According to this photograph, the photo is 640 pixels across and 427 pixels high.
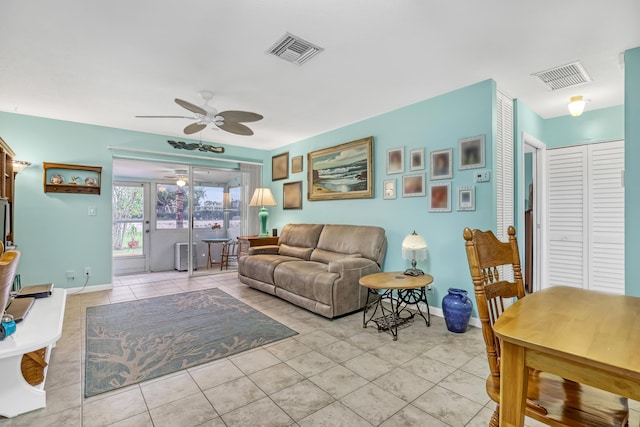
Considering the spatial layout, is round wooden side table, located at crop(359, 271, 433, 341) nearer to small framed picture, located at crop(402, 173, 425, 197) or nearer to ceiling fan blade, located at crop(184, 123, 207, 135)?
small framed picture, located at crop(402, 173, 425, 197)

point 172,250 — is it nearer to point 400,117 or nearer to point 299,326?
point 299,326

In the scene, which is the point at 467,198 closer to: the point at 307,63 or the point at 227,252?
the point at 307,63

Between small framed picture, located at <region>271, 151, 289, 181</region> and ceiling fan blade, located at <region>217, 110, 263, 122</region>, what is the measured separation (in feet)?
8.99

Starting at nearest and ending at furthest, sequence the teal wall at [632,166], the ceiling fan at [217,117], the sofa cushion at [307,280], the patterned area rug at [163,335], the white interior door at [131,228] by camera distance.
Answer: the patterned area rug at [163,335]
the teal wall at [632,166]
the ceiling fan at [217,117]
the sofa cushion at [307,280]
the white interior door at [131,228]

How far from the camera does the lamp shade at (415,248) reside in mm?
3250

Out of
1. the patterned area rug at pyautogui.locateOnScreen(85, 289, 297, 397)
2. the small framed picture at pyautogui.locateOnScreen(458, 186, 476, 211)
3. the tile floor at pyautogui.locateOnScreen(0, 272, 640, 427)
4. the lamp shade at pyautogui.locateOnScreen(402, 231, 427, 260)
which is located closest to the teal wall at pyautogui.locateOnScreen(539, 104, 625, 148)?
the small framed picture at pyautogui.locateOnScreen(458, 186, 476, 211)

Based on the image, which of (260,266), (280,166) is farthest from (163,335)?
(280,166)

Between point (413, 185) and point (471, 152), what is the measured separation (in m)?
0.76

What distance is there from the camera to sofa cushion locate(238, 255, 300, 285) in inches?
166

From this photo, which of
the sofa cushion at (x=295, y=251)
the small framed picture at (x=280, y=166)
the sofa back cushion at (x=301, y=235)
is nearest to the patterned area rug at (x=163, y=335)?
the sofa cushion at (x=295, y=251)

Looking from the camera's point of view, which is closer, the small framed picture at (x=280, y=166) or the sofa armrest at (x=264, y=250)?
the sofa armrest at (x=264, y=250)

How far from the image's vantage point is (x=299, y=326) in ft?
10.4

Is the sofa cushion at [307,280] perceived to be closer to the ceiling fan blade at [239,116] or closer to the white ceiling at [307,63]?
the ceiling fan blade at [239,116]

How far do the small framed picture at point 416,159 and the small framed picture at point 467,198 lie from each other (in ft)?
1.90
